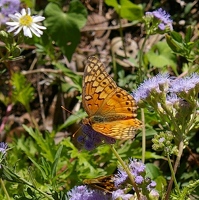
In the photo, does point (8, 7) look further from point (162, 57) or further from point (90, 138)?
point (90, 138)

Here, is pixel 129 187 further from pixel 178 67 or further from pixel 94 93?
pixel 178 67

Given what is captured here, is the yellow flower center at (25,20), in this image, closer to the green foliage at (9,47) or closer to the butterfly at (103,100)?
the green foliage at (9,47)

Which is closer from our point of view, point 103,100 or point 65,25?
point 103,100

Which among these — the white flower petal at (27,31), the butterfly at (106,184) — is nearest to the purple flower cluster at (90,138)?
the butterfly at (106,184)

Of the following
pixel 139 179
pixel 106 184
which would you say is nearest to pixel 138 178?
pixel 139 179

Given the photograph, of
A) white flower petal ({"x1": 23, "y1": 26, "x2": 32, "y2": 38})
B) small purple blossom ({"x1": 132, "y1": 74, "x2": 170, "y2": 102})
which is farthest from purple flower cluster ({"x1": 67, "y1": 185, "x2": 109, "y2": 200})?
white flower petal ({"x1": 23, "y1": 26, "x2": 32, "y2": 38})

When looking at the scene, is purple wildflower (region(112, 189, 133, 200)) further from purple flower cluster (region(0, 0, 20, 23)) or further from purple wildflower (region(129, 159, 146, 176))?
purple flower cluster (region(0, 0, 20, 23))
